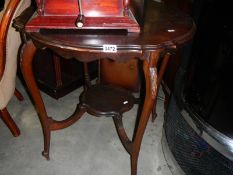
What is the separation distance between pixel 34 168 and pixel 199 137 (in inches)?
30.7

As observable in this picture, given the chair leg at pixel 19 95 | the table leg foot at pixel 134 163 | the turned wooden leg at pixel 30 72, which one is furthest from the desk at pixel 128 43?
the chair leg at pixel 19 95

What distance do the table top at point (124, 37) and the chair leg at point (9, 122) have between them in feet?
2.01

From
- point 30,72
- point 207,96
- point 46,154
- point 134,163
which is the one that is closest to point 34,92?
point 30,72

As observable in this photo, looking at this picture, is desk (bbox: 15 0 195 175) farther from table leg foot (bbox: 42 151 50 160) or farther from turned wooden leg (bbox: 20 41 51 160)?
table leg foot (bbox: 42 151 50 160)

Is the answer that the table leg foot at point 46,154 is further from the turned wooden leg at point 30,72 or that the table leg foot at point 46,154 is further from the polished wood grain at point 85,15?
Answer: the polished wood grain at point 85,15

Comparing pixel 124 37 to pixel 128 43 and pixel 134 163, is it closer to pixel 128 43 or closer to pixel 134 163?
pixel 128 43

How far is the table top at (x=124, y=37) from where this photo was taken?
766 millimetres

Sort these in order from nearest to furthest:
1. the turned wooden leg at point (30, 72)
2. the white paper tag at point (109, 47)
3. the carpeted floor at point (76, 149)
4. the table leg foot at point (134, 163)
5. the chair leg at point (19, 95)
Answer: the white paper tag at point (109, 47)
the turned wooden leg at point (30, 72)
the table leg foot at point (134, 163)
the carpeted floor at point (76, 149)
the chair leg at point (19, 95)

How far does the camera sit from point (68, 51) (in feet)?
2.59

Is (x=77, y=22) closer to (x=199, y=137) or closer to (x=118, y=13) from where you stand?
(x=118, y=13)

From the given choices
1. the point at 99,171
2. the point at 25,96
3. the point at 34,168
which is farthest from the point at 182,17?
the point at 25,96

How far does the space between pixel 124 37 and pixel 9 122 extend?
857 millimetres

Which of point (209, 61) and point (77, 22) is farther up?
point (77, 22)

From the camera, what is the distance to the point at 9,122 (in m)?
1.33
